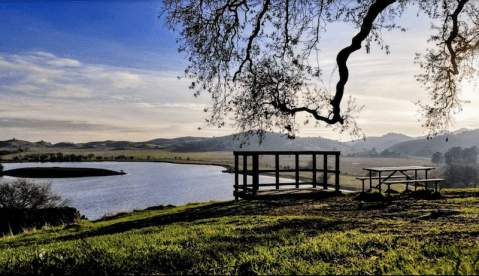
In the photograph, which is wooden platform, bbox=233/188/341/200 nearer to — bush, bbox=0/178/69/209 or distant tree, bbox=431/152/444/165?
bush, bbox=0/178/69/209

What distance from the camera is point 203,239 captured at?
6.91 m

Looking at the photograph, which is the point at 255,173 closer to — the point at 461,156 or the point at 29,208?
the point at 29,208

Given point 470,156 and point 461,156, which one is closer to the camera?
point 470,156

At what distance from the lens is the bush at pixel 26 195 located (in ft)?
110

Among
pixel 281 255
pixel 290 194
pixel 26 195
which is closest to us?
pixel 281 255

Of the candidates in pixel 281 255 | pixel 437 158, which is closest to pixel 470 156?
pixel 437 158

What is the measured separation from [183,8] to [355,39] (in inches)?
276

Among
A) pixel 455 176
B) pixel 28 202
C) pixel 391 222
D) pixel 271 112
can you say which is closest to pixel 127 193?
pixel 28 202

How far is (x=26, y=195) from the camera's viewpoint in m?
34.8

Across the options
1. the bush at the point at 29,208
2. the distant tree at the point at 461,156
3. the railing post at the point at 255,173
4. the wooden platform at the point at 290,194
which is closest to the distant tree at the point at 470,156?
the distant tree at the point at 461,156

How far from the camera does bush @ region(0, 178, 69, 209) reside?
33500 millimetres

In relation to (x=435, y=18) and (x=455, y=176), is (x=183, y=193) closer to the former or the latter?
(x=435, y=18)

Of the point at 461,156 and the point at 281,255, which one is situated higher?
the point at 281,255

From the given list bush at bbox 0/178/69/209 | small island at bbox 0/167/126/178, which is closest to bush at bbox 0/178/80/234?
bush at bbox 0/178/69/209
